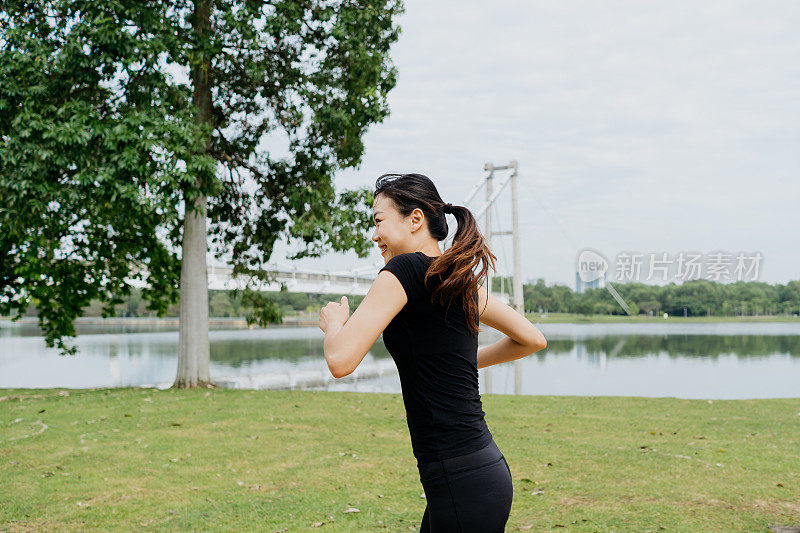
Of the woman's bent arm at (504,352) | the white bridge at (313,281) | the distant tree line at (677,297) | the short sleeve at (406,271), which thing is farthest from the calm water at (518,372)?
the distant tree line at (677,297)

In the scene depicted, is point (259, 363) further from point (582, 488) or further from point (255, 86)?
point (582, 488)

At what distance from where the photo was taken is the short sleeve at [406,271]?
1.37 meters

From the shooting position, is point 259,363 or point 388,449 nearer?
point 388,449

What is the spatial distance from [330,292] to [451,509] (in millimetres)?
23613

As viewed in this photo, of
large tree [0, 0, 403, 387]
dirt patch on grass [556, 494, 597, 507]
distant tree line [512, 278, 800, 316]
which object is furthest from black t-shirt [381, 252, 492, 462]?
distant tree line [512, 278, 800, 316]

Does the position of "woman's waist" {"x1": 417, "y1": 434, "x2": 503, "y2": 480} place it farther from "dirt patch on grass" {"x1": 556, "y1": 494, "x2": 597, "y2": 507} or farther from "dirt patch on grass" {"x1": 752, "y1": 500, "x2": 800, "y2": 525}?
"dirt patch on grass" {"x1": 752, "y1": 500, "x2": 800, "y2": 525}

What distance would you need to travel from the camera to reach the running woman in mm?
1354

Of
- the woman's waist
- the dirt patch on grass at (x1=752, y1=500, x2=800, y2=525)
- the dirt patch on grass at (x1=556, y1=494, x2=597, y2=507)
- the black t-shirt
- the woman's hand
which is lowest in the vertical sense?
the dirt patch on grass at (x1=752, y1=500, x2=800, y2=525)

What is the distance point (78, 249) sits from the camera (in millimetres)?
11055

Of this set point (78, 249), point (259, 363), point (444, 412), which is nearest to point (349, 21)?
point (78, 249)

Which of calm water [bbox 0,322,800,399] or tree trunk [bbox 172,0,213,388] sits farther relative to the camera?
calm water [bbox 0,322,800,399]

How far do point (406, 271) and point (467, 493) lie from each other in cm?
47

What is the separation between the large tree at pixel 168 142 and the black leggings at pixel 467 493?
736cm

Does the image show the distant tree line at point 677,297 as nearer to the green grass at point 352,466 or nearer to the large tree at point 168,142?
the large tree at point 168,142
